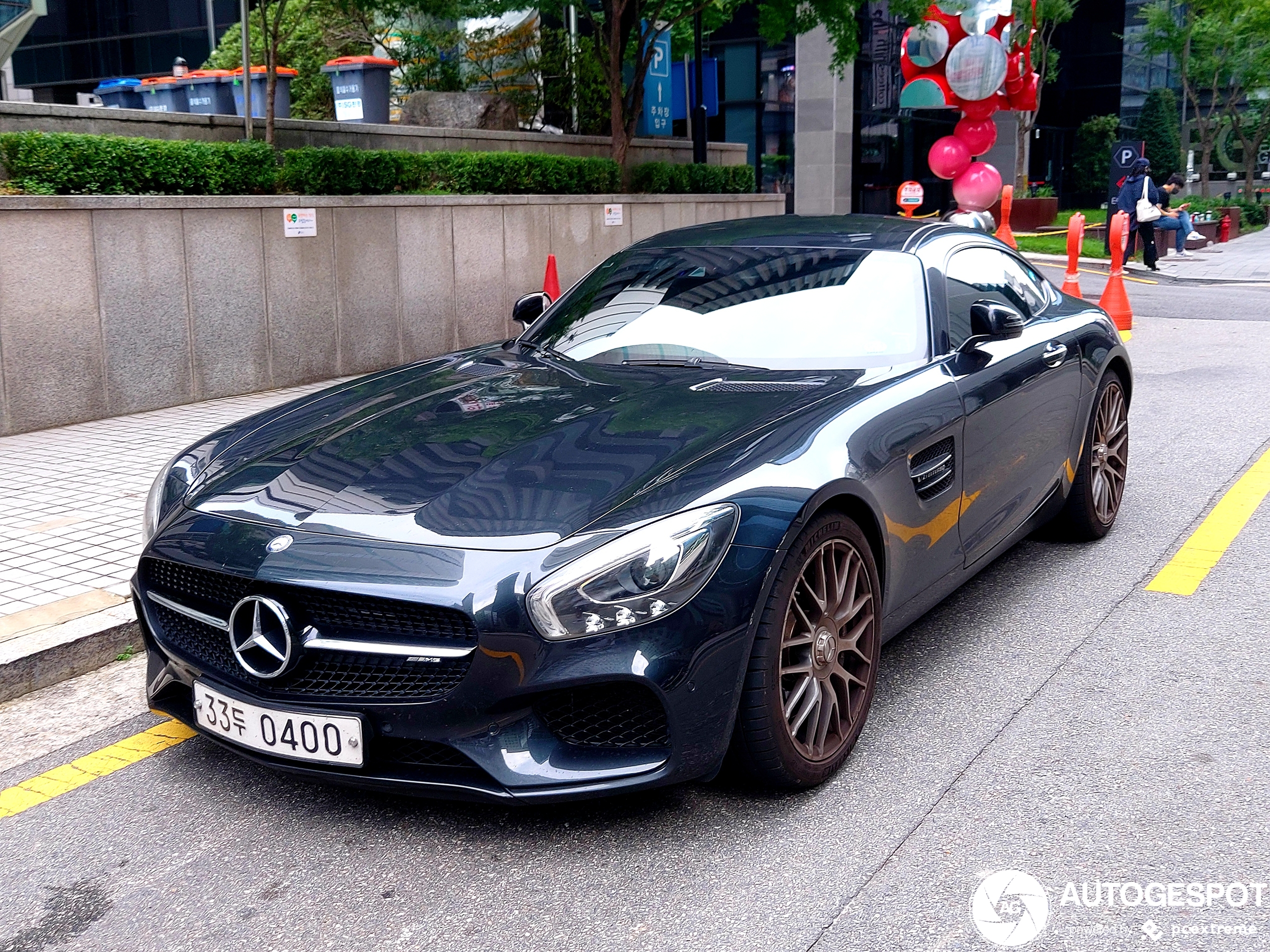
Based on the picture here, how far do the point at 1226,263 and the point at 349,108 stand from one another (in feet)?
61.5

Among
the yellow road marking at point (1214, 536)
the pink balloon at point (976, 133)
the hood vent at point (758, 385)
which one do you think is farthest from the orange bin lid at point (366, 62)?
the pink balloon at point (976, 133)

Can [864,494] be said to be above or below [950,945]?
above

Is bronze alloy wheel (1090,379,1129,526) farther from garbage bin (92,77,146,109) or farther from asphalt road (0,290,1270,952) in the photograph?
garbage bin (92,77,146,109)

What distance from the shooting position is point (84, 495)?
6.66m

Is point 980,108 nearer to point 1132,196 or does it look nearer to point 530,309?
point 1132,196

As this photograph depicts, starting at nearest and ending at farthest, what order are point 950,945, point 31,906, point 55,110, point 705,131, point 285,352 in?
point 950,945 → point 31,906 → point 55,110 → point 285,352 → point 705,131

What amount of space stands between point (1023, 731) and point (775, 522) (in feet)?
3.94

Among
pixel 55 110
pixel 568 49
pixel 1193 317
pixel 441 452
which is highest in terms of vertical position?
pixel 568 49

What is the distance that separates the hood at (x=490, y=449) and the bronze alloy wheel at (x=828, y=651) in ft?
1.41

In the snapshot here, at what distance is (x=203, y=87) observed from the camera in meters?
15.1

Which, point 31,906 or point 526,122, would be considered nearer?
point 31,906

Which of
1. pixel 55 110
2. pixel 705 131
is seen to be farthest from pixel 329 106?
pixel 55 110

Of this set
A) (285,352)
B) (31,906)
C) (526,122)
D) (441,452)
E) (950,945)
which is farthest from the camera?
(526,122)

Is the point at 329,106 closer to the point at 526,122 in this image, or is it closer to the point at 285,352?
the point at 526,122
